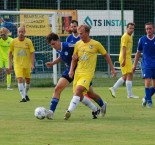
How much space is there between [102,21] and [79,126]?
1841 centimetres

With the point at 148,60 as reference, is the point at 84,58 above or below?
above

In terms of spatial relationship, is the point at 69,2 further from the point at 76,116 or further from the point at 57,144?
the point at 57,144

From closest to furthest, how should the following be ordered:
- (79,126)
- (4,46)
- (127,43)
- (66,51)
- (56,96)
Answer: (79,126) < (56,96) < (66,51) < (127,43) < (4,46)

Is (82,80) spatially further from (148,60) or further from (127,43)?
(127,43)

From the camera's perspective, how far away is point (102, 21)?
31844 millimetres

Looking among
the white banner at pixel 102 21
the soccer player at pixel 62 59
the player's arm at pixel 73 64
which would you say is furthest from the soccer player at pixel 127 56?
the white banner at pixel 102 21

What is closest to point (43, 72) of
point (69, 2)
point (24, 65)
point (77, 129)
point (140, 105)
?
point (69, 2)

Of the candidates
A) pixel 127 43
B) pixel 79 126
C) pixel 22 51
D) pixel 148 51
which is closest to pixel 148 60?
pixel 148 51

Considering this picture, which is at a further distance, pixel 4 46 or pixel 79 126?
pixel 4 46

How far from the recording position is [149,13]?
110ft

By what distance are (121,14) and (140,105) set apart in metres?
11.2

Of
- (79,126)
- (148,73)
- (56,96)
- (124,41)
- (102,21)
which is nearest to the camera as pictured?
(79,126)

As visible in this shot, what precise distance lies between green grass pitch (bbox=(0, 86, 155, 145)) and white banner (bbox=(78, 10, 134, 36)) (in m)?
12.3

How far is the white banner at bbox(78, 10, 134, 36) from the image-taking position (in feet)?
104
